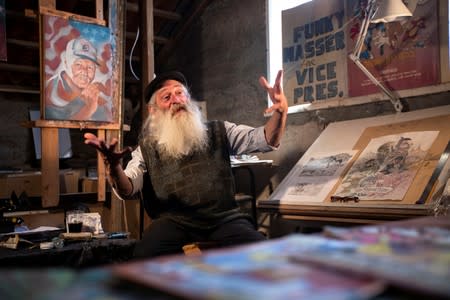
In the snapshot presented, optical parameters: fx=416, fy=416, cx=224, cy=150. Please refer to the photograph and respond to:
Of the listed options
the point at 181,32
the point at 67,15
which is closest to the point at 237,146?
the point at 67,15

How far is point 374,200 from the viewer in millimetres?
2236

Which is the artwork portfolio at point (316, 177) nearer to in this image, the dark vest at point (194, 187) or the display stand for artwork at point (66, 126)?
the dark vest at point (194, 187)

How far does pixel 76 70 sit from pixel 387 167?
6.80ft

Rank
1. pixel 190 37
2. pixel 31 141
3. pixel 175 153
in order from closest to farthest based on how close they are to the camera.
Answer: pixel 175 153 → pixel 31 141 → pixel 190 37

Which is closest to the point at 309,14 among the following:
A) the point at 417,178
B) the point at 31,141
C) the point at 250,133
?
the point at 250,133

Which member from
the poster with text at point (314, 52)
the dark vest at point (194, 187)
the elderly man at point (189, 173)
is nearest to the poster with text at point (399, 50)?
the poster with text at point (314, 52)

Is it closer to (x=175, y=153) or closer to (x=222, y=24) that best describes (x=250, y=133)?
(x=175, y=153)

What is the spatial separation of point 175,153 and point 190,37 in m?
2.63

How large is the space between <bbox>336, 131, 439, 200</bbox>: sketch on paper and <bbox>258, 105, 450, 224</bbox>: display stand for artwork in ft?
0.12

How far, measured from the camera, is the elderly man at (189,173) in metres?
2.15

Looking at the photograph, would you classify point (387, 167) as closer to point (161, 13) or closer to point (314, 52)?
point (314, 52)

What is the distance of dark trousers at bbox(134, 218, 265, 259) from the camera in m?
2.08

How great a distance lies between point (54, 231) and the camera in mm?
2303

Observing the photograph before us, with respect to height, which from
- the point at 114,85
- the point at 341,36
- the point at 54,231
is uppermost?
the point at 341,36
